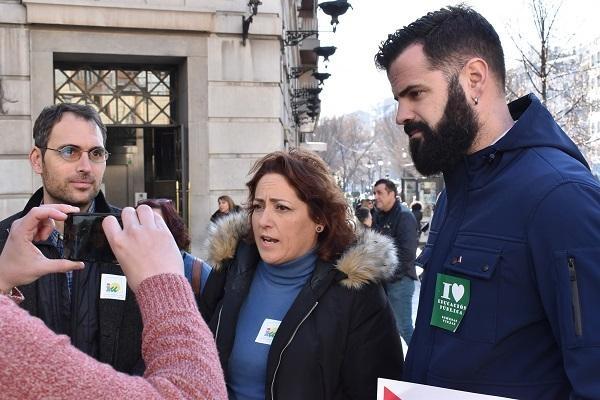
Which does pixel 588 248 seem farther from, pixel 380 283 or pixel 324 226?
pixel 324 226

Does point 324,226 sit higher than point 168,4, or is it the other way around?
point 168,4

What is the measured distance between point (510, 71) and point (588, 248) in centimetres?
1648

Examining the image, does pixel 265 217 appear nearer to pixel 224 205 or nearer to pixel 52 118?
pixel 52 118

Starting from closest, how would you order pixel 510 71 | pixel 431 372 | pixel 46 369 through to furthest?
pixel 46 369 → pixel 431 372 → pixel 510 71

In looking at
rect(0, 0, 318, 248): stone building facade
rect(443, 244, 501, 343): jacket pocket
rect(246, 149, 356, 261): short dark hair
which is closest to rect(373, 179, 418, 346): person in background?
rect(0, 0, 318, 248): stone building facade

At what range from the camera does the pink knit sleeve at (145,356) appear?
0.88 m

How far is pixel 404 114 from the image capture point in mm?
2033

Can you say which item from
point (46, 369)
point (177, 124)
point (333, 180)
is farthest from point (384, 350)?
point (177, 124)

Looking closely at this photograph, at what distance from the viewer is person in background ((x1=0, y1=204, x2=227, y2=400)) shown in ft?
2.89

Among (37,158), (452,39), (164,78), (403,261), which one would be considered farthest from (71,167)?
(164,78)

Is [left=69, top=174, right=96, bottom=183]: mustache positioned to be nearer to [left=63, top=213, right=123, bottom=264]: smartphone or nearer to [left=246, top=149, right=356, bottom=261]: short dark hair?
[left=246, top=149, right=356, bottom=261]: short dark hair

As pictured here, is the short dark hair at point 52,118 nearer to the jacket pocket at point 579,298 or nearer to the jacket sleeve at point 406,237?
the jacket pocket at point 579,298

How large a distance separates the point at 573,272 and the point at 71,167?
2.12 metres

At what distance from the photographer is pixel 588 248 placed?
60.2 inches
